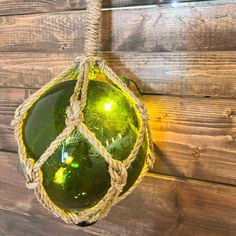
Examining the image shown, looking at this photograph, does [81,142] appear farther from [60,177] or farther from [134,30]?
[134,30]

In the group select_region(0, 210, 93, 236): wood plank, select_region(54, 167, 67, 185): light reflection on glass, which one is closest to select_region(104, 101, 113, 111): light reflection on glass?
select_region(54, 167, 67, 185): light reflection on glass

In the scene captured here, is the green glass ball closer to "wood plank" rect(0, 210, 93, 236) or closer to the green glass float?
the green glass float

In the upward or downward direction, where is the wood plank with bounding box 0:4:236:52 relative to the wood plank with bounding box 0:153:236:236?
upward

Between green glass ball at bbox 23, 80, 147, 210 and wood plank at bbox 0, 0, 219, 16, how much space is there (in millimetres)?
227

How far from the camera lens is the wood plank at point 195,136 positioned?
2.52ft

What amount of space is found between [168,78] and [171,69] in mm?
19

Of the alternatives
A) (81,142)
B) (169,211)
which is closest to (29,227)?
(169,211)

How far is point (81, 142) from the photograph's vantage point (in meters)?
0.63

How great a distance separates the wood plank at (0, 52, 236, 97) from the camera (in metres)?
0.75

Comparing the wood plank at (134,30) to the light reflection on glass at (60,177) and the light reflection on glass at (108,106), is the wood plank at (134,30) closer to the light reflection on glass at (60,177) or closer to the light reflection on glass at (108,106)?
the light reflection on glass at (108,106)

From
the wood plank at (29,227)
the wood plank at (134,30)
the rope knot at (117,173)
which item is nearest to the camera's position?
the rope knot at (117,173)

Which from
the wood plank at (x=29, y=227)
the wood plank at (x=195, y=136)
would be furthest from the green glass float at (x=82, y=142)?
the wood plank at (x=29, y=227)

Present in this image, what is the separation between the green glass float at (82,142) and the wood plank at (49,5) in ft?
0.74

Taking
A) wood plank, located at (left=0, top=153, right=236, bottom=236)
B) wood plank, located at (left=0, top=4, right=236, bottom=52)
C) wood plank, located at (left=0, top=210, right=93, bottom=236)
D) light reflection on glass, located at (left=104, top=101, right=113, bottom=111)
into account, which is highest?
wood plank, located at (left=0, top=4, right=236, bottom=52)
